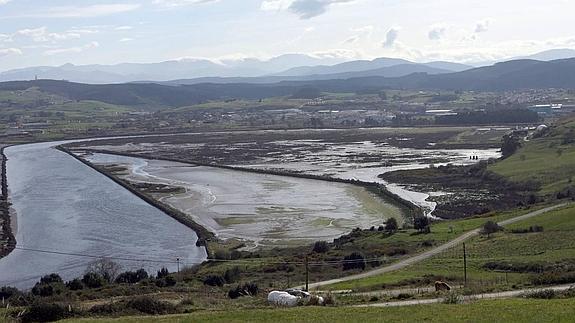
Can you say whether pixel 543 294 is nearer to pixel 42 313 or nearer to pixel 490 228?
pixel 42 313

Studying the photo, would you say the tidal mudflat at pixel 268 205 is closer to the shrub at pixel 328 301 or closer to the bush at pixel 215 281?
the bush at pixel 215 281

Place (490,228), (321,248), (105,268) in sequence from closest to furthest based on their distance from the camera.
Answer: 1. (490,228)
2. (321,248)
3. (105,268)

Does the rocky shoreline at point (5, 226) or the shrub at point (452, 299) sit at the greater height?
the shrub at point (452, 299)

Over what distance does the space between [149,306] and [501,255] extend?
15429 millimetres

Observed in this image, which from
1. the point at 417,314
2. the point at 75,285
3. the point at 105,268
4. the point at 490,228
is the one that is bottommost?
the point at 105,268

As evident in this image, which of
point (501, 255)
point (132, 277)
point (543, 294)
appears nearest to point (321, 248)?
point (501, 255)

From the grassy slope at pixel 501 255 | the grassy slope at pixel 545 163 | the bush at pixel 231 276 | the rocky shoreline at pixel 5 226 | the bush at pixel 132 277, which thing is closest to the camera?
the grassy slope at pixel 501 255

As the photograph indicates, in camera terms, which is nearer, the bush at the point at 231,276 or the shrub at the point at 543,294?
the shrub at the point at 543,294

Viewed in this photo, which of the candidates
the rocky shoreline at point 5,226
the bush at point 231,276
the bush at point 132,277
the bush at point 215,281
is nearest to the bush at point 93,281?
the bush at point 132,277

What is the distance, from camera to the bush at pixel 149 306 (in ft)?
60.2

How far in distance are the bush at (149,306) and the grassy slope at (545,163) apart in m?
39.0

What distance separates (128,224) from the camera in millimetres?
48656

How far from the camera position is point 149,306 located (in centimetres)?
1847

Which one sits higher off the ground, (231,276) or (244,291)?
(244,291)
